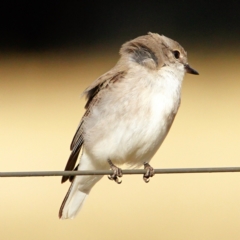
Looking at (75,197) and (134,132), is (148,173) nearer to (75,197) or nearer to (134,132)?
(134,132)

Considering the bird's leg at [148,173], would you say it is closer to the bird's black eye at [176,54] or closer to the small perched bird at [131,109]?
the small perched bird at [131,109]

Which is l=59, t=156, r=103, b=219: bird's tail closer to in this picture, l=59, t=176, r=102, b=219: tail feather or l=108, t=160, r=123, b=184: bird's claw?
l=59, t=176, r=102, b=219: tail feather

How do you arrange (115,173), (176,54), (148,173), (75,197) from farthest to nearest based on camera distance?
1. (75,197)
2. (176,54)
3. (148,173)
4. (115,173)

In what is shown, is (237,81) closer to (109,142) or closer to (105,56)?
(105,56)

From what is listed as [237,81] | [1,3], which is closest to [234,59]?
[237,81]

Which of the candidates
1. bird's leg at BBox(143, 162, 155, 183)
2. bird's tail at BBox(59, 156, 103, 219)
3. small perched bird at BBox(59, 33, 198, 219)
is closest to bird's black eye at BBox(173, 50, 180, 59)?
small perched bird at BBox(59, 33, 198, 219)

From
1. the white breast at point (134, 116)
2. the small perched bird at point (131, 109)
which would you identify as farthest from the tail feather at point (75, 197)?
the white breast at point (134, 116)

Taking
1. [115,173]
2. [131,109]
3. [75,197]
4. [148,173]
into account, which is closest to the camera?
[115,173]

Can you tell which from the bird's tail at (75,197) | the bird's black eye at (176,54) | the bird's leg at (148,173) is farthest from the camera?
the bird's tail at (75,197)

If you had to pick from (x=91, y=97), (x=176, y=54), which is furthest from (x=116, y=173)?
(x=176, y=54)
